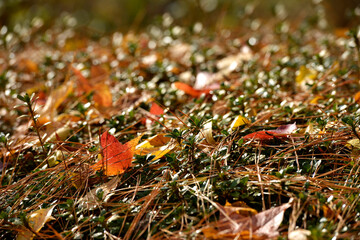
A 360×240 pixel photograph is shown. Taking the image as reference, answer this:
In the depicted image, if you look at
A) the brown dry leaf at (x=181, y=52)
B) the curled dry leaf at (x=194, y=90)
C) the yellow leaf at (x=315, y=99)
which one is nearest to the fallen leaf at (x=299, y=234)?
the yellow leaf at (x=315, y=99)

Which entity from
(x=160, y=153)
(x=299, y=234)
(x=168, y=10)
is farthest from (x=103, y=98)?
(x=168, y=10)

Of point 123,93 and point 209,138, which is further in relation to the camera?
point 123,93

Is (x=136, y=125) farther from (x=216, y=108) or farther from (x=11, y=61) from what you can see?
(x=11, y=61)

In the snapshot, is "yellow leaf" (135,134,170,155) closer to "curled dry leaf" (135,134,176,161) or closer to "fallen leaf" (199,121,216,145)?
"curled dry leaf" (135,134,176,161)

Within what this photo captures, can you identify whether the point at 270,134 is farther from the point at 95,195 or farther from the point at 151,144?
the point at 95,195

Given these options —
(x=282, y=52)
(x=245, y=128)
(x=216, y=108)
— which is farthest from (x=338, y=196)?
(x=282, y=52)

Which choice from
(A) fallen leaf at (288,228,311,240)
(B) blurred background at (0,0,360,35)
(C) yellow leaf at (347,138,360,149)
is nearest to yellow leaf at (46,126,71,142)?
(A) fallen leaf at (288,228,311,240)
